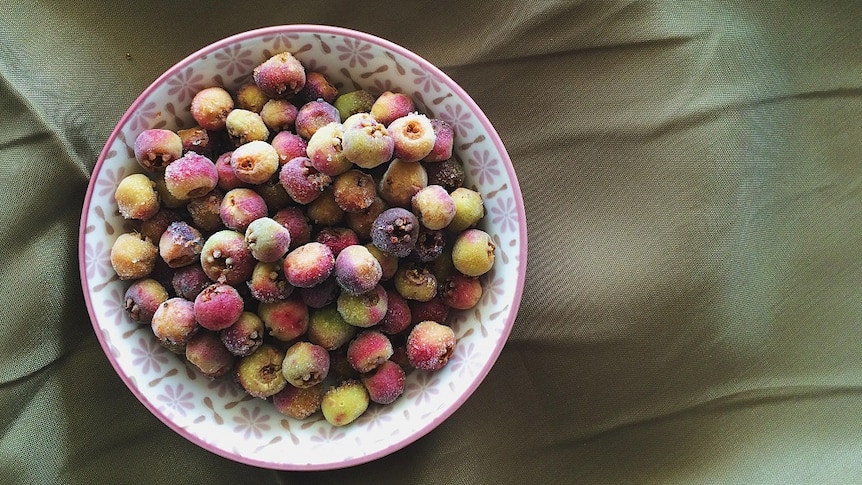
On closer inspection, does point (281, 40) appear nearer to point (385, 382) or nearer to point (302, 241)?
point (302, 241)

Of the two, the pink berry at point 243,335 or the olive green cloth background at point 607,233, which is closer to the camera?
the pink berry at point 243,335

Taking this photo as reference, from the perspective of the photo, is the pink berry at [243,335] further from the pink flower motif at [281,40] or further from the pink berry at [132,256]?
the pink flower motif at [281,40]

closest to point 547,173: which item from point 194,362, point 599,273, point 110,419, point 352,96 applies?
point 599,273

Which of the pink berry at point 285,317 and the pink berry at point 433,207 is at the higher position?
the pink berry at point 433,207

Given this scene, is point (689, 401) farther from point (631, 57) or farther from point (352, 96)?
point (352, 96)

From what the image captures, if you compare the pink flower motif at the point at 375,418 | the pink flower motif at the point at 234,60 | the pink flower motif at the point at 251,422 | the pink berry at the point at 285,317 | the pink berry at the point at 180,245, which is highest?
the pink flower motif at the point at 234,60

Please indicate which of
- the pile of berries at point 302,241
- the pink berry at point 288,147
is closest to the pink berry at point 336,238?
the pile of berries at point 302,241
